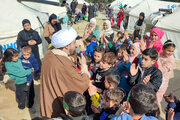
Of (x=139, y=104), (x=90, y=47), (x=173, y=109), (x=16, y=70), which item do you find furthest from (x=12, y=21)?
(x=173, y=109)

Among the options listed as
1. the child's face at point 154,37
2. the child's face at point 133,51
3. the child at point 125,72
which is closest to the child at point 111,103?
the child at point 125,72


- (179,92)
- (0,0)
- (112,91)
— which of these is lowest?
(179,92)

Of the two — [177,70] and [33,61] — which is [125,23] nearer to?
[177,70]

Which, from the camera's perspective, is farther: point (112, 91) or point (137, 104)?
point (112, 91)

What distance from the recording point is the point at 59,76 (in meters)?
1.98

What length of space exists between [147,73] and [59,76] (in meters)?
1.56

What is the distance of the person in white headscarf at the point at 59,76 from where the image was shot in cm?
199

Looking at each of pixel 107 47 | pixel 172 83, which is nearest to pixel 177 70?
pixel 172 83

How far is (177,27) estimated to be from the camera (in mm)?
7602

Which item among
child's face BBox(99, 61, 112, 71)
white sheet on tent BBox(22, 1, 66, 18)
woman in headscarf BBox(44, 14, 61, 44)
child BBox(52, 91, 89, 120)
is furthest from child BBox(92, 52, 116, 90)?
white sheet on tent BBox(22, 1, 66, 18)

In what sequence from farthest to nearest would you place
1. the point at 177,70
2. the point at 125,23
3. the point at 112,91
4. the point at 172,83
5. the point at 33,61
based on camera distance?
the point at 125,23 → the point at 177,70 → the point at 172,83 → the point at 33,61 → the point at 112,91

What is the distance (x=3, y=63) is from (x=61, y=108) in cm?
196

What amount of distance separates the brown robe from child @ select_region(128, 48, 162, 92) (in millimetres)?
856

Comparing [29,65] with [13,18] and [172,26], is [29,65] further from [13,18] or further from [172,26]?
[172,26]
